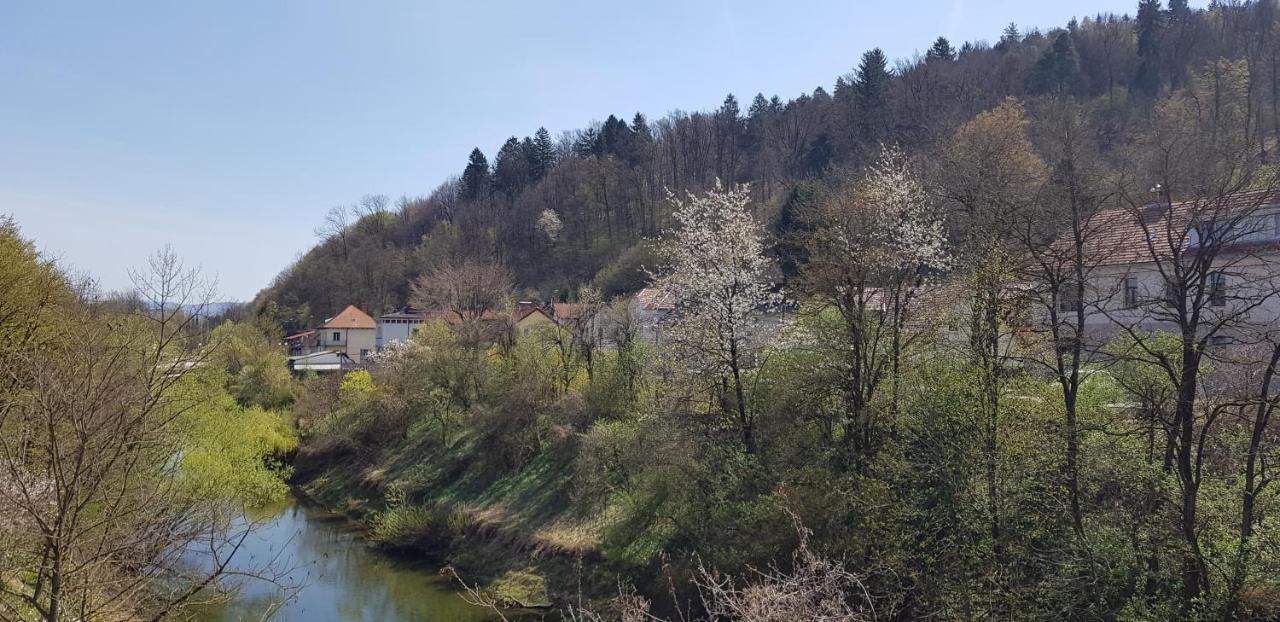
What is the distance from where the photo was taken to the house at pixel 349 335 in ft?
195

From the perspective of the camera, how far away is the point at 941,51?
61.7 metres

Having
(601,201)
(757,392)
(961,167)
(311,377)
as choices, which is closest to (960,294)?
(757,392)

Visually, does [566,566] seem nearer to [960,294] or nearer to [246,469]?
[246,469]

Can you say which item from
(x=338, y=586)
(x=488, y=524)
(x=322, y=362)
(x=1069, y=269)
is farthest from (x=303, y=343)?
(x=1069, y=269)

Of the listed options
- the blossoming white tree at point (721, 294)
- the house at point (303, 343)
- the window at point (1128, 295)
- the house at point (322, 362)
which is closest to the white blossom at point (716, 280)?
the blossoming white tree at point (721, 294)

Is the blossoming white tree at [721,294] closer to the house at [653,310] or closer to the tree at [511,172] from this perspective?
the house at [653,310]

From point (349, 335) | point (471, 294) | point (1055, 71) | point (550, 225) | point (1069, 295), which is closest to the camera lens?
point (1069, 295)

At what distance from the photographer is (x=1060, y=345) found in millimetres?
11578

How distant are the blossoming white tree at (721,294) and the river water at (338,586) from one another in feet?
26.2

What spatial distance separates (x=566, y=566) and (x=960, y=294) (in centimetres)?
1157

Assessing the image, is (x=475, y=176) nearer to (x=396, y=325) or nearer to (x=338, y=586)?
(x=396, y=325)

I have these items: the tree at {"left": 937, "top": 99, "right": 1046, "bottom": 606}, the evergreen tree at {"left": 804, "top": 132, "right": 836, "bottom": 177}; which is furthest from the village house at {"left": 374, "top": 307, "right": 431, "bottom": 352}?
the tree at {"left": 937, "top": 99, "right": 1046, "bottom": 606}

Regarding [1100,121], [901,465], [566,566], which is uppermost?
[1100,121]

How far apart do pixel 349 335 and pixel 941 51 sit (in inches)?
2092
